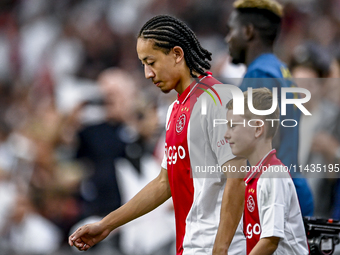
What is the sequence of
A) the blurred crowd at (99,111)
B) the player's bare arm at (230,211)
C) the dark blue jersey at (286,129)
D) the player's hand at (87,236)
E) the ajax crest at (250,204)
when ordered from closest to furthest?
the player's bare arm at (230,211), the ajax crest at (250,204), the player's hand at (87,236), the dark blue jersey at (286,129), the blurred crowd at (99,111)

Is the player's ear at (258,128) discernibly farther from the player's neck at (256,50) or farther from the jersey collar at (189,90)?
the player's neck at (256,50)

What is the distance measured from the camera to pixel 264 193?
271 cm

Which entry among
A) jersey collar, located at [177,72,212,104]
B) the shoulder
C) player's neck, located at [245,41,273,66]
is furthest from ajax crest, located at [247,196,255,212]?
player's neck, located at [245,41,273,66]

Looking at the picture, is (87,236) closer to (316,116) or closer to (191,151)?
(191,151)

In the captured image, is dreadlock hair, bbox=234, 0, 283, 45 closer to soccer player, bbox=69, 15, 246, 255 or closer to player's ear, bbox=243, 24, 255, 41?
player's ear, bbox=243, 24, 255, 41

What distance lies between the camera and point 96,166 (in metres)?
6.00

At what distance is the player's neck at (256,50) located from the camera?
4.19 m

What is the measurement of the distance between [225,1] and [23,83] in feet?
10.5

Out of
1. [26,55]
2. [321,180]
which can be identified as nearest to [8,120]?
[26,55]

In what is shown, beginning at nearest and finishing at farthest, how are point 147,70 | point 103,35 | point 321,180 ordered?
point 147,70 → point 321,180 → point 103,35

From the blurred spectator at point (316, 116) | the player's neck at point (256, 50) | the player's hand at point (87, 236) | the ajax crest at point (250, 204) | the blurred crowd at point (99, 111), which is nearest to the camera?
the ajax crest at point (250, 204)

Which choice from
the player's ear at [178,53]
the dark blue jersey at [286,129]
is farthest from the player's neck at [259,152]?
the dark blue jersey at [286,129]

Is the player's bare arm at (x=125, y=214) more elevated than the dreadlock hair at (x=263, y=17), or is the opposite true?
the dreadlock hair at (x=263, y=17)

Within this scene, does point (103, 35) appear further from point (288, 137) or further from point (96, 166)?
point (288, 137)
